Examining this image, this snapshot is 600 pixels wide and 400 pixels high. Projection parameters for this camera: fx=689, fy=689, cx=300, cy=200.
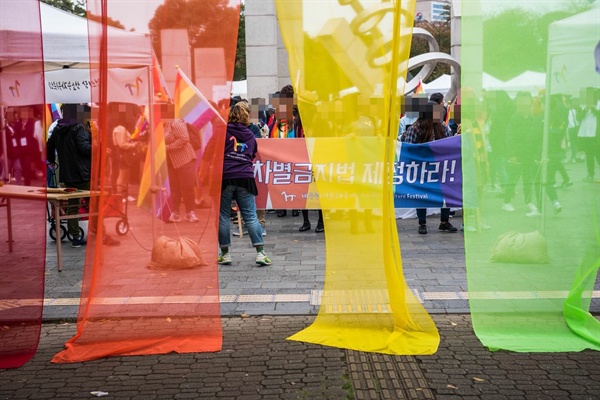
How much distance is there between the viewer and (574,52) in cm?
455

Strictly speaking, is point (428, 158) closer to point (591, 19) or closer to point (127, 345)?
point (591, 19)

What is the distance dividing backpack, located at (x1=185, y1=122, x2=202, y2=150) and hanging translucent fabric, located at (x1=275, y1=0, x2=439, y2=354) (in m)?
0.72

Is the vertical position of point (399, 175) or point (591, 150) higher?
point (591, 150)

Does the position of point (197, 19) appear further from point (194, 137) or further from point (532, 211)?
point (532, 211)

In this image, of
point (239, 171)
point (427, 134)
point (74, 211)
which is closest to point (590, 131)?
point (239, 171)

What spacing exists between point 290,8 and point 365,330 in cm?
228

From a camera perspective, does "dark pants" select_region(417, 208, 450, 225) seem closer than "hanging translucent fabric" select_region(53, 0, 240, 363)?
No

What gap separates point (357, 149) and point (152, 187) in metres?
1.45

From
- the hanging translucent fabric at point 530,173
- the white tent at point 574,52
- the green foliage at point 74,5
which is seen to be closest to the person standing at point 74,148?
the green foliage at point 74,5

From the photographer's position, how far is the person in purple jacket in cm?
719

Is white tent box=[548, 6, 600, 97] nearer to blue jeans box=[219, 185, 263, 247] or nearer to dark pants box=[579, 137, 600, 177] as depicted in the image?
dark pants box=[579, 137, 600, 177]

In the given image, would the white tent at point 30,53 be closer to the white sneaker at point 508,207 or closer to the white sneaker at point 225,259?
the white sneaker at point 508,207

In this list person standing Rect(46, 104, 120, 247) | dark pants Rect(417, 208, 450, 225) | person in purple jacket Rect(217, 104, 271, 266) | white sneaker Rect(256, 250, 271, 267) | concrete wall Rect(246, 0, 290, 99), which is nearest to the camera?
person in purple jacket Rect(217, 104, 271, 266)

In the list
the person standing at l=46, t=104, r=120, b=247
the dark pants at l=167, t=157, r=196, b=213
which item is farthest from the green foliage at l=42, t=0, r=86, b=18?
the dark pants at l=167, t=157, r=196, b=213
